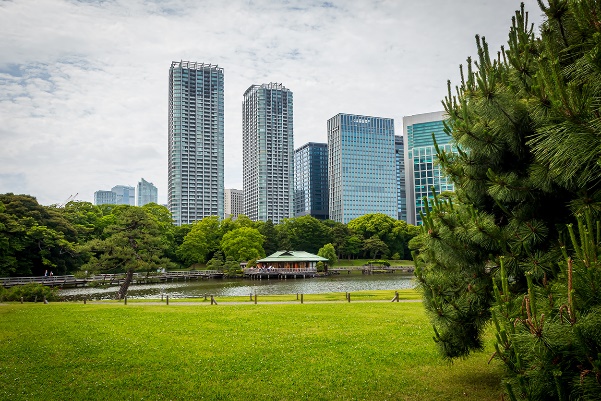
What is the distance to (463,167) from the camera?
21.1 ft

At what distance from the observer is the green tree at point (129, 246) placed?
1127 inches

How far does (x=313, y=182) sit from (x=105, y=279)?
4466 inches

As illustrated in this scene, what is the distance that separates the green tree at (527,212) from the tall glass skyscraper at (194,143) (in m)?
119

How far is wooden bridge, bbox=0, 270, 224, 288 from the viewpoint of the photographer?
41394mm

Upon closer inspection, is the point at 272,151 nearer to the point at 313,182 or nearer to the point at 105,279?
the point at 313,182

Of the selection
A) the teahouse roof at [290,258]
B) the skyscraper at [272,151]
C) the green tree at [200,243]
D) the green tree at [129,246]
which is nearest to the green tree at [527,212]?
the green tree at [129,246]

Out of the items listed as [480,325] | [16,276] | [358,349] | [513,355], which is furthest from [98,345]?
[16,276]

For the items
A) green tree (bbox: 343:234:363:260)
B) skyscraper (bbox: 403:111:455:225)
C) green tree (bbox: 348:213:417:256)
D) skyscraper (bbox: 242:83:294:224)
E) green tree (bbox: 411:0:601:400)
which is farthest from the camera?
skyscraper (bbox: 242:83:294:224)

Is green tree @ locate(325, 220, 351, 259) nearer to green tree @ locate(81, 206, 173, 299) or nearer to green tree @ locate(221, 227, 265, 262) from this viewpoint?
green tree @ locate(221, 227, 265, 262)

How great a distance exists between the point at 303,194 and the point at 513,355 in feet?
521

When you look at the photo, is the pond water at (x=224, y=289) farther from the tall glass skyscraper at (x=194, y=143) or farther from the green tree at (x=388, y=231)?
the tall glass skyscraper at (x=194, y=143)

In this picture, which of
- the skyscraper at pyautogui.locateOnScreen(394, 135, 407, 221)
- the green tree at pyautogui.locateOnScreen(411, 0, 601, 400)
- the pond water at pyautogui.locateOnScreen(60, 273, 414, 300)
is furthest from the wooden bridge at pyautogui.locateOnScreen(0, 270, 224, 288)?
the skyscraper at pyautogui.locateOnScreen(394, 135, 407, 221)

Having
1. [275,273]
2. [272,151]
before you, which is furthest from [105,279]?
[272,151]

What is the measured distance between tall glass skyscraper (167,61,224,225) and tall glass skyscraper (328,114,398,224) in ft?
131
